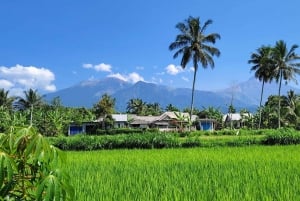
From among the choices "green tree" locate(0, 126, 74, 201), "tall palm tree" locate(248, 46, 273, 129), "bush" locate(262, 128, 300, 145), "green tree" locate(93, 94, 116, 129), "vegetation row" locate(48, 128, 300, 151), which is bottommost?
"vegetation row" locate(48, 128, 300, 151)

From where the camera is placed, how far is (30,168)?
1527mm

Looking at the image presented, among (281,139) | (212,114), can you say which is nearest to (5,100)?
(212,114)

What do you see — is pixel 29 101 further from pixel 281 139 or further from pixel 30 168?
pixel 30 168

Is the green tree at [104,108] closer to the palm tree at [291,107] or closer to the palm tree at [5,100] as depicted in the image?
the palm tree at [5,100]

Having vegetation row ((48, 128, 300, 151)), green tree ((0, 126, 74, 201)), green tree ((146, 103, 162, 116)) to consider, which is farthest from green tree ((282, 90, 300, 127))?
green tree ((0, 126, 74, 201))

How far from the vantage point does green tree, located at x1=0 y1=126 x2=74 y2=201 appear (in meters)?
1.30

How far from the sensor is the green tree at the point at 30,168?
1.30 m

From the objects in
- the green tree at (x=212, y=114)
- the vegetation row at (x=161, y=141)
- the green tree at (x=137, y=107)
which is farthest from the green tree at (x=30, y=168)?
the green tree at (x=137, y=107)

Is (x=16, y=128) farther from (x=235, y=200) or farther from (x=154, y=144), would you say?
(x=154, y=144)

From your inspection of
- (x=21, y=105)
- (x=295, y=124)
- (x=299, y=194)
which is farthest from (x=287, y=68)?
(x=299, y=194)

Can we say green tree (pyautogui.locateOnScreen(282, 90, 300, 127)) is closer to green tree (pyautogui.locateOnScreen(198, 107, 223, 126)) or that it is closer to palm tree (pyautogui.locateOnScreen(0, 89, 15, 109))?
green tree (pyautogui.locateOnScreen(198, 107, 223, 126))

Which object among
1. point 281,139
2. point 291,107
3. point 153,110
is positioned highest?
point 291,107

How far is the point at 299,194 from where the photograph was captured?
421 cm

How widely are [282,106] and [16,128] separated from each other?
181ft
